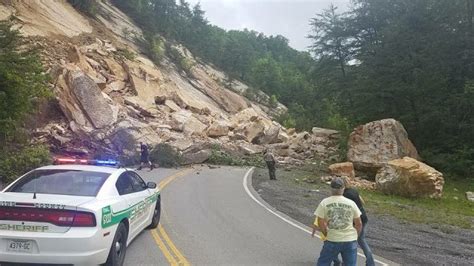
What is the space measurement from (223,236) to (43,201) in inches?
184

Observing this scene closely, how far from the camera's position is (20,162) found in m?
17.1

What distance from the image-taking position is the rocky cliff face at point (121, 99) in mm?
29641

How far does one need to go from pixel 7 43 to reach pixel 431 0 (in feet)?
93.0

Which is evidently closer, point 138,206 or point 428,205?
point 138,206

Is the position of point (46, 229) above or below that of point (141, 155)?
above

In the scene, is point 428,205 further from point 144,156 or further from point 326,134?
point 326,134

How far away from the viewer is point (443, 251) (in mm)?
10000

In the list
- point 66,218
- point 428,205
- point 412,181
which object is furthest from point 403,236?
point 412,181

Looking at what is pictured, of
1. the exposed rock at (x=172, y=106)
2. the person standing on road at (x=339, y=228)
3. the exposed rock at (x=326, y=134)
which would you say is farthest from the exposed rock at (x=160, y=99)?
the person standing on road at (x=339, y=228)

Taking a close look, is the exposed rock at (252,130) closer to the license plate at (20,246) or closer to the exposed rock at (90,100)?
the exposed rock at (90,100)

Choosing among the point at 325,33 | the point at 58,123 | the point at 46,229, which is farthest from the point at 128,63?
the point at 46,229

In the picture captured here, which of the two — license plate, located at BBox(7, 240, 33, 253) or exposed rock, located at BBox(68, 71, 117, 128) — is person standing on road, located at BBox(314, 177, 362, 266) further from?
exposed rock, located at BBox(68, 71, 117, 128)

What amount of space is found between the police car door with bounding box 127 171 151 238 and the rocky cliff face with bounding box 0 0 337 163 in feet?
59.6

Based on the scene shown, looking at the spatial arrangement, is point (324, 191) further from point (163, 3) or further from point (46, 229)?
point (163, 3)
